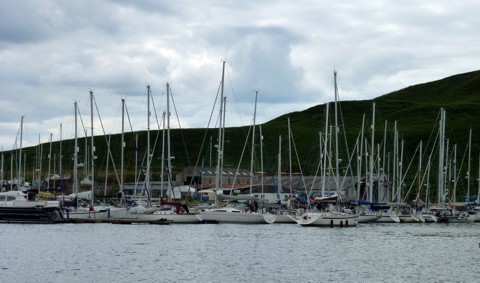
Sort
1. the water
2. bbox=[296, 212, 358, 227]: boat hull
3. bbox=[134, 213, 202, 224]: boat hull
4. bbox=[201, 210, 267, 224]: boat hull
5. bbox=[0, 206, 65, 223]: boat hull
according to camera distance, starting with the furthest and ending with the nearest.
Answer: bbox=[201, 210, 267, 224]: boat hull, bbox=[134, 213, 202, 224]: boat hull, bbox=[0, 206, 65, 223]: boat hull, bbox=[296, 212, 358, 227]: boat hull, the water

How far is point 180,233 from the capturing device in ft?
263

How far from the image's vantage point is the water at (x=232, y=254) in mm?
49906

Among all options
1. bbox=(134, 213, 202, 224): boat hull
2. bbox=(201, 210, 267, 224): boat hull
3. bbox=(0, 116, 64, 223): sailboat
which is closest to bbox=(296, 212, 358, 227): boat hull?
bbox=(201, 210, 267, 224): boat hull

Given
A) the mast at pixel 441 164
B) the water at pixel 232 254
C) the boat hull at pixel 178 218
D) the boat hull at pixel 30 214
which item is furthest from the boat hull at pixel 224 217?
the mast at pixel 441 164

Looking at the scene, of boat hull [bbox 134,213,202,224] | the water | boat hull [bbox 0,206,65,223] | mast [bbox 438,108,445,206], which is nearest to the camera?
the water

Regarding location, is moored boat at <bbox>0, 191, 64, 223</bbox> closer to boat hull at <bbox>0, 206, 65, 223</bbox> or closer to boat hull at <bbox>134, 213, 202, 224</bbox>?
boat hull at <bbox>0, 206, 65, 223</bbox>

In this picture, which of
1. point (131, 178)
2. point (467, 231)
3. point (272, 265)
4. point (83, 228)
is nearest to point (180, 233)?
point (83, 228)

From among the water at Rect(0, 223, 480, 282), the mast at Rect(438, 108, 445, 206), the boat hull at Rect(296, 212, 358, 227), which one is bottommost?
the water at Rect(0, 223, 480, 282)

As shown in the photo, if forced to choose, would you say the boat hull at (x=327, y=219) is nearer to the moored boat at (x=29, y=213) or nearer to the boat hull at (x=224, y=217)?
the boat hull at (x=224, y=217)

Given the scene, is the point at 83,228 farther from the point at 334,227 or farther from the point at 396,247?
the point at 396,247

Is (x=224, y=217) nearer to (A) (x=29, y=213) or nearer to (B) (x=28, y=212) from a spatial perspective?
(A) (x=29, y=213)

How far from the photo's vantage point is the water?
49.9m

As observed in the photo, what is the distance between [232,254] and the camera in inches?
2434

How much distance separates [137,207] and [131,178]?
9079cm
